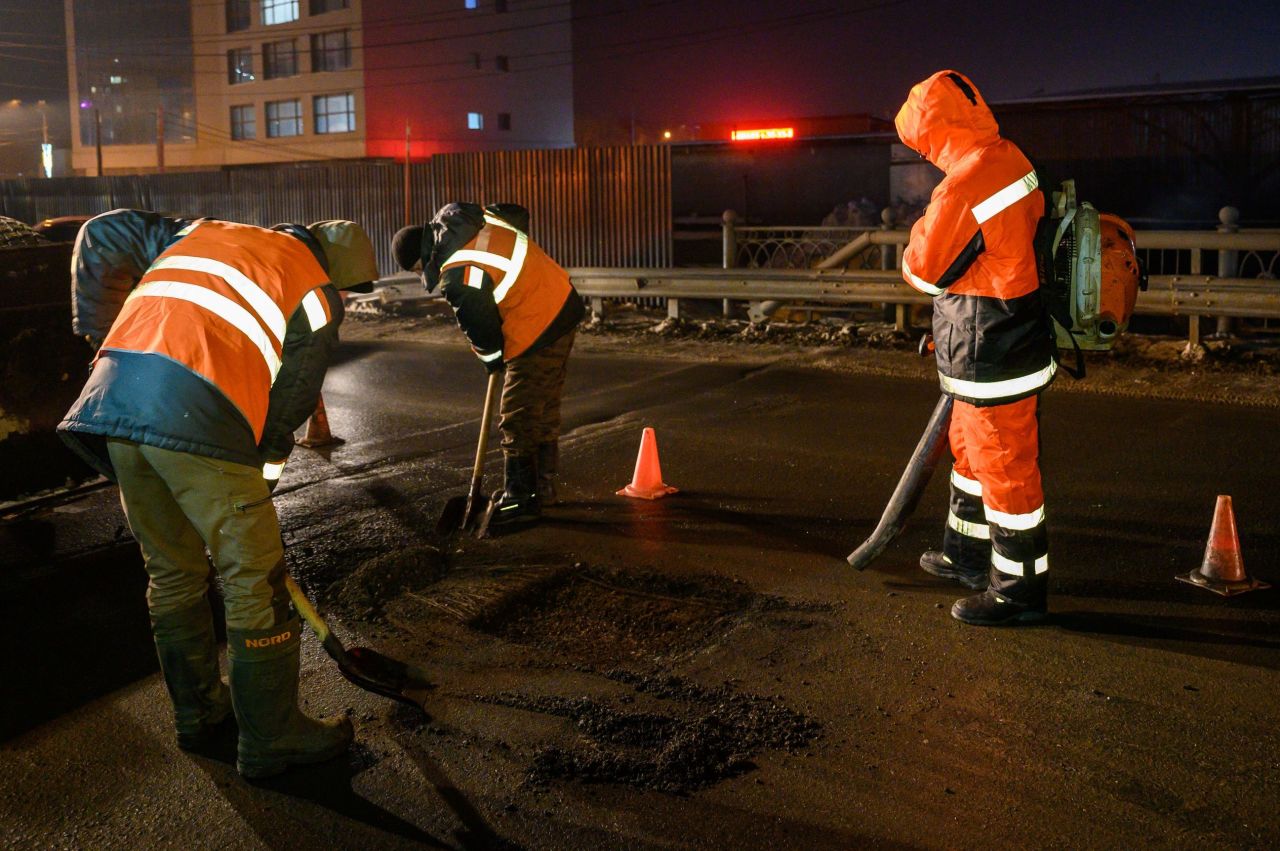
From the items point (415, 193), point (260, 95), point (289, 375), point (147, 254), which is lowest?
point (289, 375)

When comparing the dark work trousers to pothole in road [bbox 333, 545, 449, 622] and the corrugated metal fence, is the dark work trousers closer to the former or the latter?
pothole in road [bbox 333, 545, 449, 622]

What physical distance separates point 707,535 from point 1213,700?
2.60 metres

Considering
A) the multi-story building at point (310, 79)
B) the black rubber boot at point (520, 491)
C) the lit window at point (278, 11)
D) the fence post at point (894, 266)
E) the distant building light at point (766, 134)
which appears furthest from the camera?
the lit window at point (278, 11)

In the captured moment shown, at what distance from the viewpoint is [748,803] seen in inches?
133

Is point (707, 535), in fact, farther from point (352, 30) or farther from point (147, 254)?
point (352, 30)

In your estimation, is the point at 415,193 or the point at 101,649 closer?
the point at 101,649

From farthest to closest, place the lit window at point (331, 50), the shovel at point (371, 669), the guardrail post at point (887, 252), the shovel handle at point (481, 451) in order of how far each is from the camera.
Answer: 1. the lit window at point (331, 50)
2. the guardrail post at point (887, 252)
3. the shovel handle at point (481, 451)
4. the shovel at point (371, 669)

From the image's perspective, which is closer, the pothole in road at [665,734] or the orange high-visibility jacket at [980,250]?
the pothole in road at [665,734]

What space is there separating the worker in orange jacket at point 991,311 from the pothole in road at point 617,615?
101 cm

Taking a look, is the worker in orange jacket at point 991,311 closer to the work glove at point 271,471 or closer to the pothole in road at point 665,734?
the pothole in road at point 665,734

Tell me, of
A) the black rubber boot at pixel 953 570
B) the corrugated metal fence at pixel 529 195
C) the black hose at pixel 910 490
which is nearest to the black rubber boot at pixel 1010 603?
the black rubber boot at pixel 953 570

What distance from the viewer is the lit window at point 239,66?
46.6m

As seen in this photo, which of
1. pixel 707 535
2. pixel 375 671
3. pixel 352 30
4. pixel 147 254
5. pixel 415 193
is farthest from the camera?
pixel 352 30

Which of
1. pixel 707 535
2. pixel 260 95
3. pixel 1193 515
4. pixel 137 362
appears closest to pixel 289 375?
pixel 137 362
